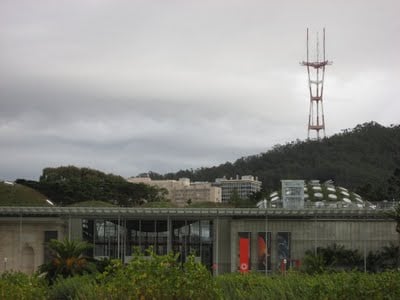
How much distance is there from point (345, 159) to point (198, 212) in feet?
327

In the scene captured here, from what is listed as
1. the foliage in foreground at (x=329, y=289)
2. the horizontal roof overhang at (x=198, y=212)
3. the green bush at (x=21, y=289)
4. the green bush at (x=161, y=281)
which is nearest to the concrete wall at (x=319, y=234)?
the horizontal roof overhang at (x=198, y=212)

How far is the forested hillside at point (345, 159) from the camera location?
480 feet

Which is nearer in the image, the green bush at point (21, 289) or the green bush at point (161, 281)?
the green bush at point (161, 281)

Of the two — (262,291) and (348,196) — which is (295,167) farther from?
(262,291)

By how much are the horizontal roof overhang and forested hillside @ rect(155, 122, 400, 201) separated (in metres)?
77.8

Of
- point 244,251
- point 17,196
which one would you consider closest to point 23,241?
point 244,251

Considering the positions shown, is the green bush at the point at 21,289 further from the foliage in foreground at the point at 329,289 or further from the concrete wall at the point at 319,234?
the concrete wall at the point at 319,234

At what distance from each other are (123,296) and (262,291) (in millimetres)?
4698

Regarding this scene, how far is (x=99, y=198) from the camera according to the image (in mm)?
118125

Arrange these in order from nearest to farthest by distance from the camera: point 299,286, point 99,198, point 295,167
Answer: point 299,286, point 99,198, point 295,167

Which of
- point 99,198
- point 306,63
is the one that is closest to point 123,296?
point 99,198

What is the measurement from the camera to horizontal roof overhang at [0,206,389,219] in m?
62.0

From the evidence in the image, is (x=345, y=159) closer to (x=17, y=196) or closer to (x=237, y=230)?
(x=17, y=196)

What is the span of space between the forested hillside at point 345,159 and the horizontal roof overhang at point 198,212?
77.8 metres
